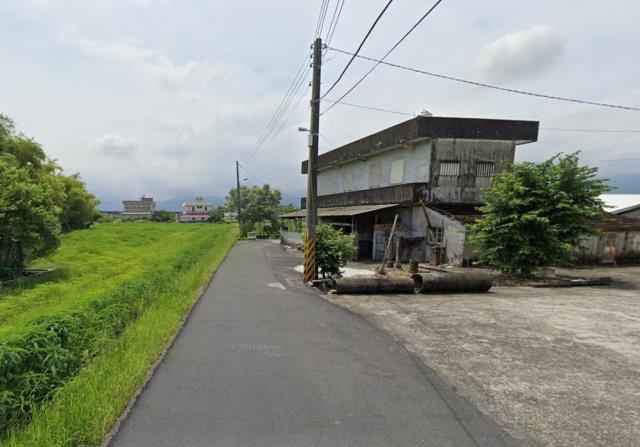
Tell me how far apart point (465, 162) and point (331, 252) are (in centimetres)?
1020

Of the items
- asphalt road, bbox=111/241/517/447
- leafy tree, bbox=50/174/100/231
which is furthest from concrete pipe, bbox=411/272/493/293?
leafy tree, bbox=50/174/100/231

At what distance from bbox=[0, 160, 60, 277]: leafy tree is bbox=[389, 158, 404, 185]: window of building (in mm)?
18042

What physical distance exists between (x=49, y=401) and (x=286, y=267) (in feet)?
38.9

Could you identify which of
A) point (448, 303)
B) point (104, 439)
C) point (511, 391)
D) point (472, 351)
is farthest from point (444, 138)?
point (104, 439)

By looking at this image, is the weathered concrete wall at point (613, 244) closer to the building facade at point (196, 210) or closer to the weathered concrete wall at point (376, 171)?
the weathered concrete wall at point (376, 171)

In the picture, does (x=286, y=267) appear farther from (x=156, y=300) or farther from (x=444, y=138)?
(x=444, y=138)

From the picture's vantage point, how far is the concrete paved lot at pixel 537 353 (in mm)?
3275

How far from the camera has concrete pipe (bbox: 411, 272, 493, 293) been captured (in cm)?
950

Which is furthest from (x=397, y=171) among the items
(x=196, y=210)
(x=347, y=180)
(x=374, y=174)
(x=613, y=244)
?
(x=196, y=210)

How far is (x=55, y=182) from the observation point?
3112 cm

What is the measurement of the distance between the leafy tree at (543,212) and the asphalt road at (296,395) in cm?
818

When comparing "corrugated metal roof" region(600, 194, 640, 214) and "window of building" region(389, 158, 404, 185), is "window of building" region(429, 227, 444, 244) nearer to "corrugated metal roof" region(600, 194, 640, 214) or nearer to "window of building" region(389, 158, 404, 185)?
"window of building" region(389, 158, 404, 185)

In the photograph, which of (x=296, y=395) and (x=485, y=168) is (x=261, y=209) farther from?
(x=296, y=395)

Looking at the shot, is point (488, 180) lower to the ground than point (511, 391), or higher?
higher
